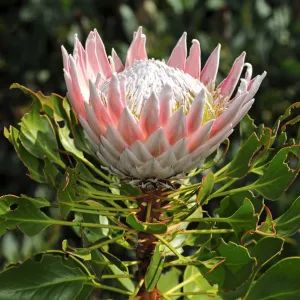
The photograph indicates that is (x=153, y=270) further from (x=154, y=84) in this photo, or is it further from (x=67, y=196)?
(x=154, y=84)

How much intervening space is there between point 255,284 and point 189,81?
41 cm

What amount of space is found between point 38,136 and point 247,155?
0.43m

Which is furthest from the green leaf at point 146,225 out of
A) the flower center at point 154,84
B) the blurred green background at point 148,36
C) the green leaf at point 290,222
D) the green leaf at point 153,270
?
the blurred green background at point 148,36

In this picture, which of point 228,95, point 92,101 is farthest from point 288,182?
point 92,101

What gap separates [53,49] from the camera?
3.37 meters

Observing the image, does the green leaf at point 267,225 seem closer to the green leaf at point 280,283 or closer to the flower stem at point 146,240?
the green leaf at point 280,283

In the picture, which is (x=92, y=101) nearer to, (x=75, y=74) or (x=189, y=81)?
(x=75, y=74)

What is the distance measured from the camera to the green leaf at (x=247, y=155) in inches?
48.5

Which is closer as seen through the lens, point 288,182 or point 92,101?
point 92,101

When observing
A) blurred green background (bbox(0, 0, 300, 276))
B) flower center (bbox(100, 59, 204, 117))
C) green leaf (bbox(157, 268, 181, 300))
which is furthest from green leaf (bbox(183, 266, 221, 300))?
blurred green background (bbox(0, 0, 300, 276))

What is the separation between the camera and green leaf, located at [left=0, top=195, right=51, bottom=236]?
1208mm

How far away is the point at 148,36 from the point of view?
307 centimetres

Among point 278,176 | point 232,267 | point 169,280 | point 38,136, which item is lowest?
point 169,280

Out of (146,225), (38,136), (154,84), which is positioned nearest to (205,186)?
(146,225)
